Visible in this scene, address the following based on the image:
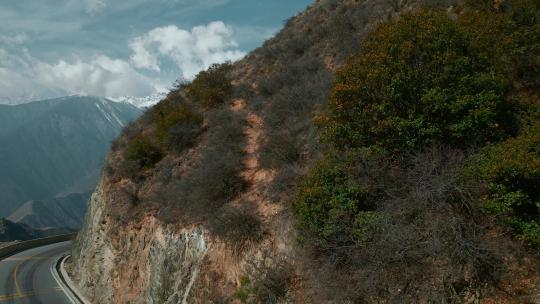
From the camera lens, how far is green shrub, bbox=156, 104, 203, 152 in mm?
21188

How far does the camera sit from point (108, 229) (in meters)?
23.6

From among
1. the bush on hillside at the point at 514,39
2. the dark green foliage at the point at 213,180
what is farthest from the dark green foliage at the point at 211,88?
the bush on hillside at the point at 514,39

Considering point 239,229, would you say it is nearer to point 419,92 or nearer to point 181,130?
point 419,92

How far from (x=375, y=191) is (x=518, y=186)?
3.01 m

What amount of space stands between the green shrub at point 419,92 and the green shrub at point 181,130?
11620 millimetres

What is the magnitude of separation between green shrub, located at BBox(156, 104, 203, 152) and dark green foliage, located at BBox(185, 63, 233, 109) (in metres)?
2.14

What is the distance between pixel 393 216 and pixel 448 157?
1945 millimetres

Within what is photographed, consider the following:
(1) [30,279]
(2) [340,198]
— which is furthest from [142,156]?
(1) [30,279]

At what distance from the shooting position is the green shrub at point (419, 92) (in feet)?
30.2

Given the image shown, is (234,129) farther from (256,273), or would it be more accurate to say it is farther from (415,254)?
(415,254)

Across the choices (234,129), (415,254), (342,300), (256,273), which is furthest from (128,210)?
(415,254)

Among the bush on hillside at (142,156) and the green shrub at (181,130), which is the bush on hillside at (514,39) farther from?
the bush on hillside at (142,156)

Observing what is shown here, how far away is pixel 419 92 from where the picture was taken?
386 inches

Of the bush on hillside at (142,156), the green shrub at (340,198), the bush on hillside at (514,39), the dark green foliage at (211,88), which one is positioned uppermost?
the dark green foliage at (211,88)
